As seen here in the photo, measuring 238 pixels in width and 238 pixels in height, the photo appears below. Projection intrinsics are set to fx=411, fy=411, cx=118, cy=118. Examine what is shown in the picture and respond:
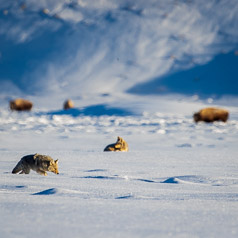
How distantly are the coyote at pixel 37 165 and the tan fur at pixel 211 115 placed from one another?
1094 cm

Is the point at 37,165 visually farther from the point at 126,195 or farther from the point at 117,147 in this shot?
the point at 117,147

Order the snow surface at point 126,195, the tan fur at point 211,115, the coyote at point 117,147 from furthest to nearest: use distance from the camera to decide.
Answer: the tan fur at point 211,115, the coyote at point 117,147, the snow surface at point 126,195

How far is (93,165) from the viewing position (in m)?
5.64

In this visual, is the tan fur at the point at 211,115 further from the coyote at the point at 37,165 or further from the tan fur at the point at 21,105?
the coyote at the point at 37,165

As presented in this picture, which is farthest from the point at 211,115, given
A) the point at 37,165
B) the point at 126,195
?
the point at 126,195

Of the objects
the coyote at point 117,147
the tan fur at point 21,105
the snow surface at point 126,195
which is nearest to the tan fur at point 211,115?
the snow surface at point 126,195

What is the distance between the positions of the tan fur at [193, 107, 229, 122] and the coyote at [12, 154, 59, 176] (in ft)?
35.9

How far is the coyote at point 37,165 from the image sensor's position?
4688 millimetres

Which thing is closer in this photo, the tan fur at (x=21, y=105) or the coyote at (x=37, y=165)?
the coyote at (x=37, y=165)

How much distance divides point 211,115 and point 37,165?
11.5m

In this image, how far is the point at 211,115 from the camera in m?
15.3

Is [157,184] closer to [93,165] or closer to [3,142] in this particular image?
[93,165]

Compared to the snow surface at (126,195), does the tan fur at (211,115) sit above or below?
above

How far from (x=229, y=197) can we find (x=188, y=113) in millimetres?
15243
